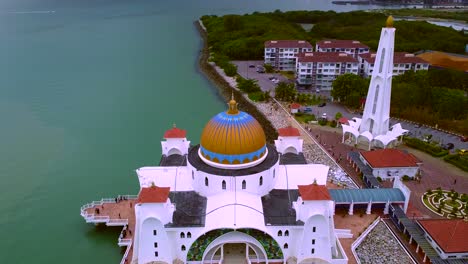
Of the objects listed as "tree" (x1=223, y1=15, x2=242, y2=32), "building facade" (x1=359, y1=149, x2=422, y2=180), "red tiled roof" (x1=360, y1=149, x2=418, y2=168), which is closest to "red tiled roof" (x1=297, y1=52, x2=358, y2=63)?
"red tiled roof" (x1=360, y1=149, x2=418, y2=168)

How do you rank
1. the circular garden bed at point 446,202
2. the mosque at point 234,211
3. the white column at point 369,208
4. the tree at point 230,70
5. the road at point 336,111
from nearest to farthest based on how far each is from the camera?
the mosque at point 234,211, the circular garden bed at point 446,202, the white column at point 369,208, the road at point 336,111, the tree at point 230,70

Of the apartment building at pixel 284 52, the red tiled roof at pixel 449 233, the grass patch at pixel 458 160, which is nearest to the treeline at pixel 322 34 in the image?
the apartment building at pixel 284 52

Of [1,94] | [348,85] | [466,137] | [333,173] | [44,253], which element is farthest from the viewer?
[1,94]

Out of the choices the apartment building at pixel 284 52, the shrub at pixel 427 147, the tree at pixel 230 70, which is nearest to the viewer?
the shrub at pixel 427 147

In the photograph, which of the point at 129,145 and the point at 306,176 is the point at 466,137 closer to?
the point at 306,176

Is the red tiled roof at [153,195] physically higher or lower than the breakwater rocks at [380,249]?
higher

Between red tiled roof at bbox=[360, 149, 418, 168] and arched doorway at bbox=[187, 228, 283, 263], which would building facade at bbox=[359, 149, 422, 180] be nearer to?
red tiled roof at bbox=[360, 149, 418, 168]

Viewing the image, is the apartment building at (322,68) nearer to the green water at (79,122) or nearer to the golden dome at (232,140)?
the green water at (79,122)

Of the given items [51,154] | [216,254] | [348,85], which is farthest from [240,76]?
[216,254]
